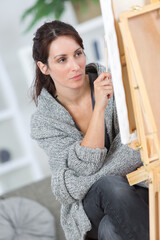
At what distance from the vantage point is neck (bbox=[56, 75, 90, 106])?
116cm

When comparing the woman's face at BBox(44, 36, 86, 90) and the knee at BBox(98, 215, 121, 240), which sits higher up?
the woman's face at BBox(44, 36, 86, 90)

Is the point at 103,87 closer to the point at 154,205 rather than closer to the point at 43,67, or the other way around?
the point at 43,67

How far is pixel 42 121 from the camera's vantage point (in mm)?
1192

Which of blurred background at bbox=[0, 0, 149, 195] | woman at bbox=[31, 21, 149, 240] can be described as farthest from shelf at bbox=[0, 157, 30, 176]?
woman at bbox=[31, 21, 149, 240]

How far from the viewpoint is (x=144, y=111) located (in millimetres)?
778

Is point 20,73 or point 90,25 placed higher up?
point 90,25

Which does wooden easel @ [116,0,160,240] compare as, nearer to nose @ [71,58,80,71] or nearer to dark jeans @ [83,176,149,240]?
dark jeans @ [83,176,149,240]

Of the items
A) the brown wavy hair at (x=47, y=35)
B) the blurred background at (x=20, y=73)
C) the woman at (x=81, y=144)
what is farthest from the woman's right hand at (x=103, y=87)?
the blurred background at (x=20, y=73)

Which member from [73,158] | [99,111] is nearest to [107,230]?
[73,158]

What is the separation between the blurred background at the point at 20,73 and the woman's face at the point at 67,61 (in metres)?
1.31

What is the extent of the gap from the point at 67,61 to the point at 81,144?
0.26m

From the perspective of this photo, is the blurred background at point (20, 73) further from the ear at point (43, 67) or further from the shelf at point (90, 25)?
the ear at point (43, 67)

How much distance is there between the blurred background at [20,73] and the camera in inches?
94.8

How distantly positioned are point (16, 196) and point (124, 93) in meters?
1.34
